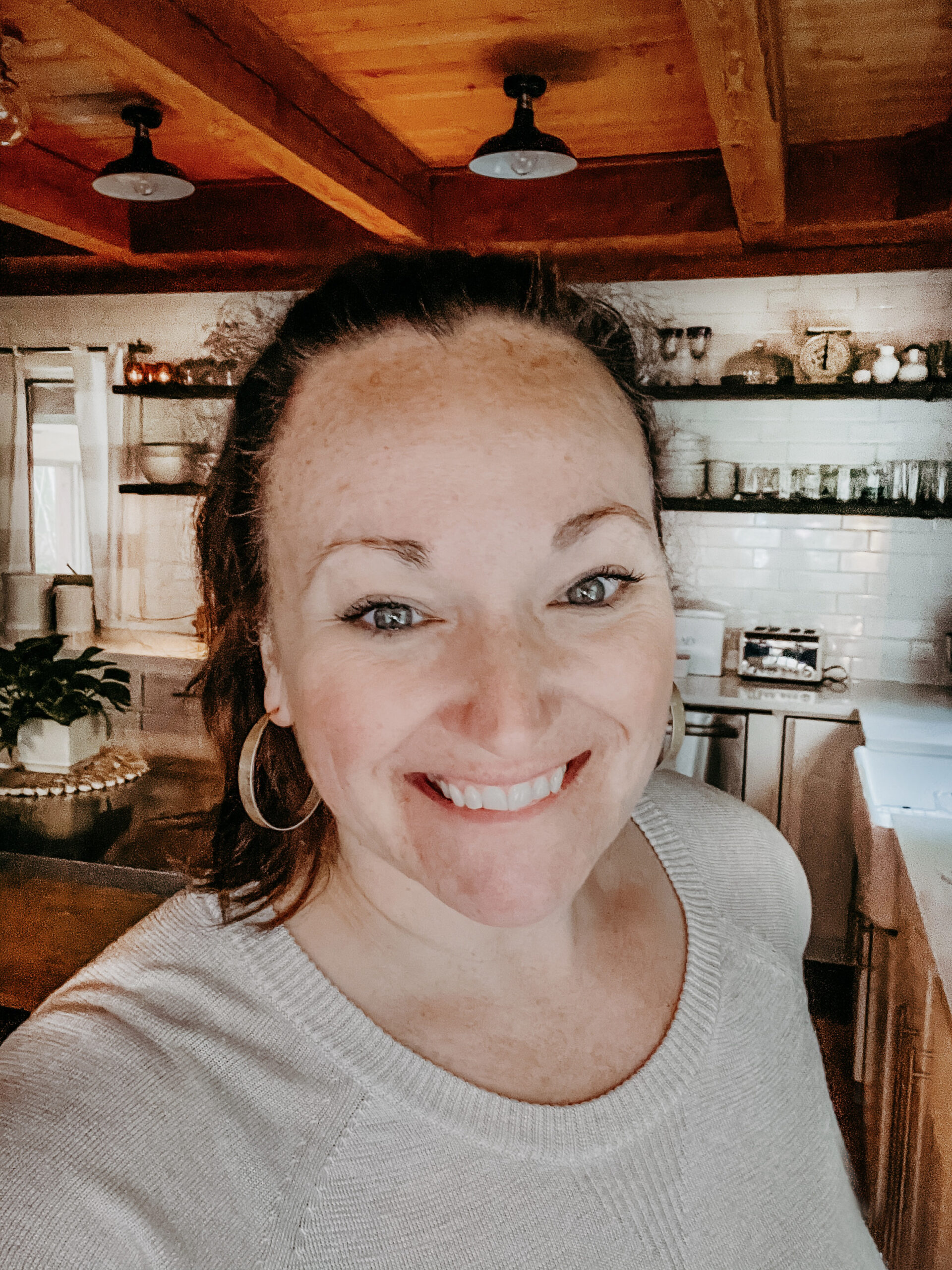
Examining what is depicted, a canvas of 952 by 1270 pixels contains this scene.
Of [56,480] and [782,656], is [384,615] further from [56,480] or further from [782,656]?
[56,480]

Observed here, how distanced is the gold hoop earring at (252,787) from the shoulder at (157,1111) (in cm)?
17

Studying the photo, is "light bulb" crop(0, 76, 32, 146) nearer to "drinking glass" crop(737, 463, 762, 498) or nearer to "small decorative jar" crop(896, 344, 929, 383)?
"drinking glass" crop(737, 463, 762, 498)

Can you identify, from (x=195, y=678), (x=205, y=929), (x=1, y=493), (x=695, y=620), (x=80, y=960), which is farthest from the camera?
(x=1, y=493)

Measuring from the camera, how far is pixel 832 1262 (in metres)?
0.93

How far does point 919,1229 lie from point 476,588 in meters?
1.78

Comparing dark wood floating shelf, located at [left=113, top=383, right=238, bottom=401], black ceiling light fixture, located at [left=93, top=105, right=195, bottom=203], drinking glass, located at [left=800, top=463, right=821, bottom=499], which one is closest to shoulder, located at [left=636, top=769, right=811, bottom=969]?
black ceiling light fixture, located at [left=93, top=105, right=195, bottom=203]

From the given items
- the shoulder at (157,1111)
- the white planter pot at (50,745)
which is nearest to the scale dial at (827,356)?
the white planter pot at (50,745)

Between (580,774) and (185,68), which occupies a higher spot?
(185,68)

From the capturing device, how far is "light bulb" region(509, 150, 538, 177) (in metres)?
2.83

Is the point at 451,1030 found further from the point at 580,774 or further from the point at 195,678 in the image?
the point at 195,678

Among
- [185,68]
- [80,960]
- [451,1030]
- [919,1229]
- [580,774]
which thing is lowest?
[919,1229]

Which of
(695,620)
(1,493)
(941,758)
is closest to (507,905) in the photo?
(941,758)

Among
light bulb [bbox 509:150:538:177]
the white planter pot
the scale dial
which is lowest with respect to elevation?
the white planter pot

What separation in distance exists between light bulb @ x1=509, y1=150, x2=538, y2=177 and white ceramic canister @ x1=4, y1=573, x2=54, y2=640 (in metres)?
3.21
